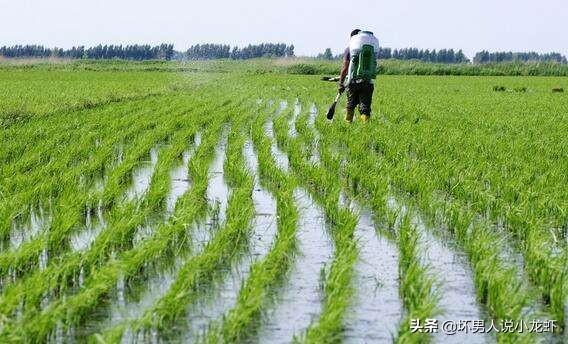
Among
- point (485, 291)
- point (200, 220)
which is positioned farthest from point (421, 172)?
point (485, 291)

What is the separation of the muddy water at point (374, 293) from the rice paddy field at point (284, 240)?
0.01m

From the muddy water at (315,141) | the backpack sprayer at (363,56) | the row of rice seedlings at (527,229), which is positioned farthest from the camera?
the backpack sprayer at (363,56)

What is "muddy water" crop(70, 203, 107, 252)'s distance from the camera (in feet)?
13.6

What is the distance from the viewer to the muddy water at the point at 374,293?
2.98 metres

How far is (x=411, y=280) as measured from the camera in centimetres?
326

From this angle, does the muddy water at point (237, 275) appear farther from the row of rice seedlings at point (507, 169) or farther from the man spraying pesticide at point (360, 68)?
the man spraying pesticide at point (360, 68)

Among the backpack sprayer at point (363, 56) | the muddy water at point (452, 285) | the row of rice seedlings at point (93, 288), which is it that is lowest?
the muddy water at point (452, 285)

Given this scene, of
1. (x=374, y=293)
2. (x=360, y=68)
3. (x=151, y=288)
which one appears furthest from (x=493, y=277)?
(x=360, y=68)

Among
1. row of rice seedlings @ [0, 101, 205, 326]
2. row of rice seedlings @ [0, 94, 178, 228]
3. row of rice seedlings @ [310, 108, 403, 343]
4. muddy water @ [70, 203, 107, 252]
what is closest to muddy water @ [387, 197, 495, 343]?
row of rice seedlings @ [310, 108, 403, 343]

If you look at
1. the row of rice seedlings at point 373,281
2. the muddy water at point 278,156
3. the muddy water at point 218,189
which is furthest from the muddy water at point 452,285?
the muddy water at point 278,156

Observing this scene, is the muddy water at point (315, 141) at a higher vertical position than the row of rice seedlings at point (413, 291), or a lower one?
lower

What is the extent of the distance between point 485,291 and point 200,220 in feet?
6.15

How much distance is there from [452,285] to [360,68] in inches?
281

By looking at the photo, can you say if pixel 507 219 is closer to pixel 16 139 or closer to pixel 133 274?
pixel 133 274
